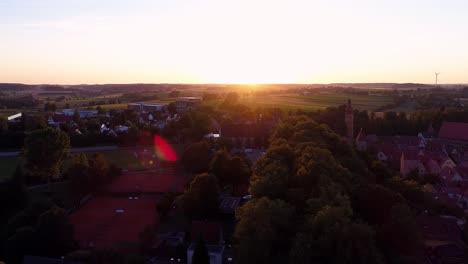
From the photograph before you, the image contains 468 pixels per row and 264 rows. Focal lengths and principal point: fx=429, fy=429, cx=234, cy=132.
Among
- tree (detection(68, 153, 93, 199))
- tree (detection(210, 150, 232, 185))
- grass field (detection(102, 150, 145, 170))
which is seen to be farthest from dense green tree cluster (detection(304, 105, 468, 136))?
tree (detection(68, 153, 93, 199))

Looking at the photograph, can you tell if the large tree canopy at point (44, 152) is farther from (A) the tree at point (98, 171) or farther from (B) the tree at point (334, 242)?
(B) the tree at point (334, 242)

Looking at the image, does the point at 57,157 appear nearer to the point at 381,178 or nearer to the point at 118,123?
the point at 381,178

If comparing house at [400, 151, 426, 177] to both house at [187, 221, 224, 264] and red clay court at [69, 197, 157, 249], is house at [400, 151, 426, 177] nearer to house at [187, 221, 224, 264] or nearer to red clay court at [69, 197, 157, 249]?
house at [187, 221, 224, 264]

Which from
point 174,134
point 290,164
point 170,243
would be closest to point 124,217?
point 170,243

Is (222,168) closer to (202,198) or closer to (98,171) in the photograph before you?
(202,198)

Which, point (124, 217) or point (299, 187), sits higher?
point (299, 187)
